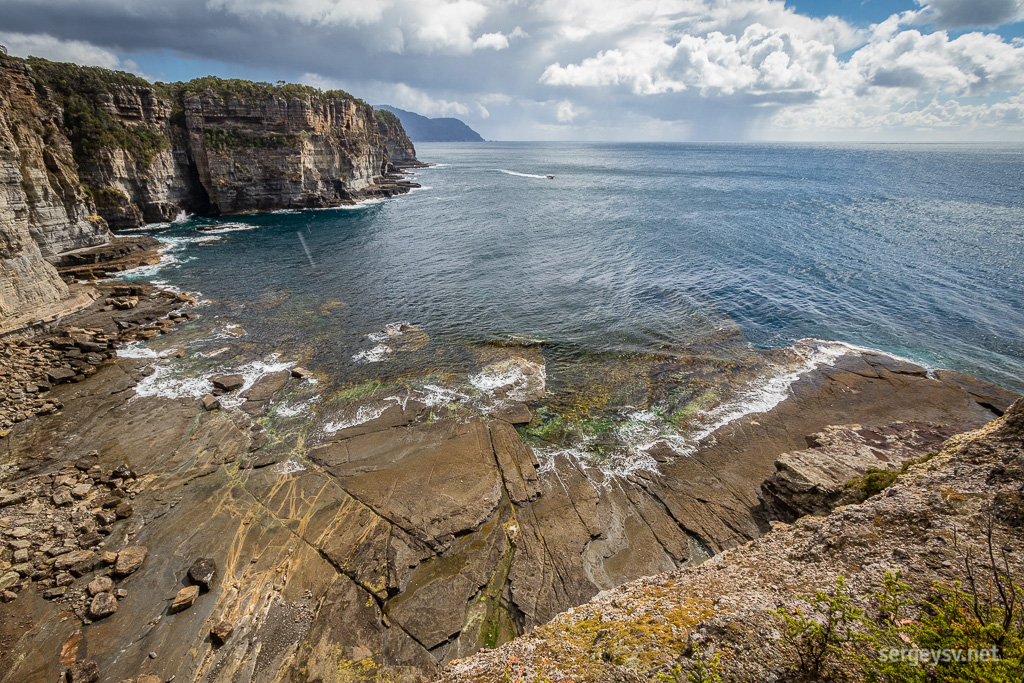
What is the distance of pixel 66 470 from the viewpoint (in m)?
16.8

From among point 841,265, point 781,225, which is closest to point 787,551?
point 841,265

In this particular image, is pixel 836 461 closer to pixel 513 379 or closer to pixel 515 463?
pixel 515 463

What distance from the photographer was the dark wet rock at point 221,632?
11375 millimetres

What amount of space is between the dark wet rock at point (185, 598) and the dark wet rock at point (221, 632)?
1416 mm

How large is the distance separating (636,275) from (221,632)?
40430mm

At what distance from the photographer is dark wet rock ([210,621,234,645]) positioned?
448 inches

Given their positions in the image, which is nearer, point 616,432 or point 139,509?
point 139,509

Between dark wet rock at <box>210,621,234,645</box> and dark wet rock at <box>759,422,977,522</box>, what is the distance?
18.6 m

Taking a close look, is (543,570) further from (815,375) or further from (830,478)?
(815,375)

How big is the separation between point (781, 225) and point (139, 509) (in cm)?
7730

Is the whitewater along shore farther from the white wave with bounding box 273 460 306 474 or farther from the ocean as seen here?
the ocean

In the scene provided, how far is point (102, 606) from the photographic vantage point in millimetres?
12023

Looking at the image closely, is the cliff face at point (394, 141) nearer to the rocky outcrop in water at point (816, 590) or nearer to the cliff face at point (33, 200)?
the cliff face at point (33, 200)

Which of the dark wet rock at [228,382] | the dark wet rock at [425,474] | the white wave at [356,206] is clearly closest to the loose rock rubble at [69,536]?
the dark wet rock at [228,382]
